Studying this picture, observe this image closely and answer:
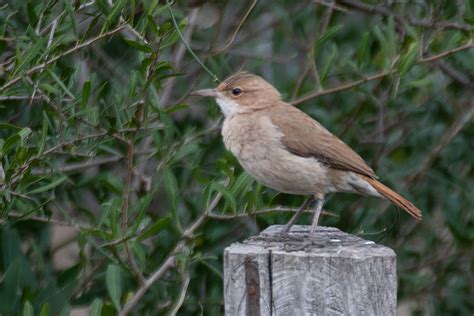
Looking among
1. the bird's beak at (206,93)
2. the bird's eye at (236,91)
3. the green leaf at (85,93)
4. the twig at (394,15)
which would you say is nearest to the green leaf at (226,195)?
the green leaf at (85,93)

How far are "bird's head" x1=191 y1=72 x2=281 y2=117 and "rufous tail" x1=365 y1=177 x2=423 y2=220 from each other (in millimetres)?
911

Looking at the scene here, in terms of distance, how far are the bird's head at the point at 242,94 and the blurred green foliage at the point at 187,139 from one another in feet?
0.84

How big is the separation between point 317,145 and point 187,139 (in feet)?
3.43

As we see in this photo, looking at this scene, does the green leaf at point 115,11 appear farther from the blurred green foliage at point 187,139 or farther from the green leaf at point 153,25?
the green leaf at point 153,25

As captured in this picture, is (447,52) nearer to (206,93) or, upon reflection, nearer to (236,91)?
(236,91)

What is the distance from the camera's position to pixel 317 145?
626 centimetres

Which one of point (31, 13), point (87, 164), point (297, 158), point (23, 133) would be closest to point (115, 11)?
point (31, 13)

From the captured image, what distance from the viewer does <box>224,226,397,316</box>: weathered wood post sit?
4.52 m

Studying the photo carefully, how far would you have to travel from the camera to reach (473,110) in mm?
7957

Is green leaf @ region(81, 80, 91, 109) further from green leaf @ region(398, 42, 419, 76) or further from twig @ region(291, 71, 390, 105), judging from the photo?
green leaf @ region(398, 42, 419, 76)

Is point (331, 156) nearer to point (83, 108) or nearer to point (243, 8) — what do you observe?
point (83, 108)

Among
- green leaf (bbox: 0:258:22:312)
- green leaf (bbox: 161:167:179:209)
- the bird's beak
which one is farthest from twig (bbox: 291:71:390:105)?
green leaf (bbox: 0:258:22:312)

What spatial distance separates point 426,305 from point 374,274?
14.5 ft

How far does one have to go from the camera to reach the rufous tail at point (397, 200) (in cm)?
593
